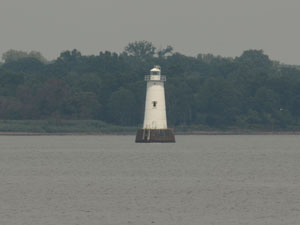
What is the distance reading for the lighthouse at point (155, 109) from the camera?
125 m

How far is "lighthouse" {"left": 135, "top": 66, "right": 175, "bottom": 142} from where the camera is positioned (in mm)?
124625

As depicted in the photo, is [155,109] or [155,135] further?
[155,135]

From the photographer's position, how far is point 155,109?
4906 inches
